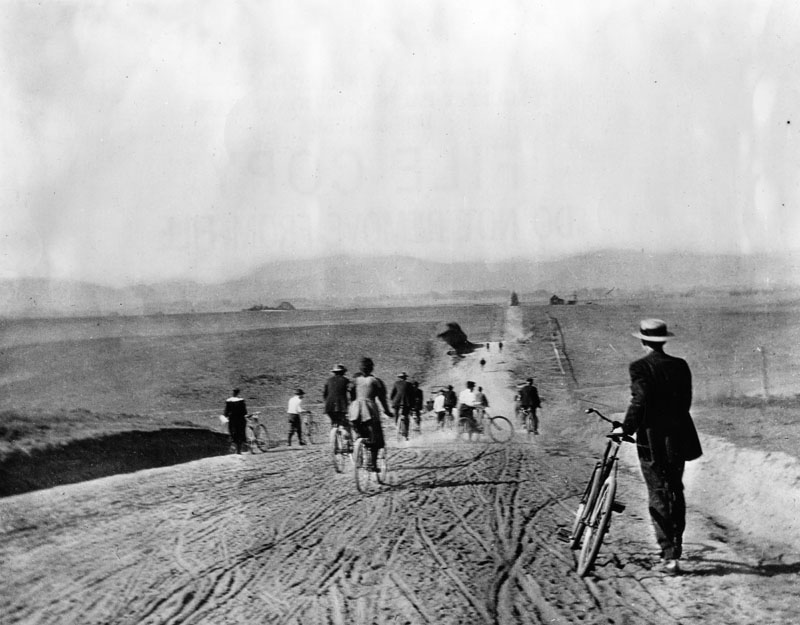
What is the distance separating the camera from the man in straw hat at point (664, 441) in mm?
4008

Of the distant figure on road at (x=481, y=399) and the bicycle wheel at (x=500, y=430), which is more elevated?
the distant figure on road at (x=481, y=399)

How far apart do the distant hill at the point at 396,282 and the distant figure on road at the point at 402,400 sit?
1722mm

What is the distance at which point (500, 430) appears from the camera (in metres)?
6.92

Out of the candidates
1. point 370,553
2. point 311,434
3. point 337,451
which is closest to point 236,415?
point 311,434

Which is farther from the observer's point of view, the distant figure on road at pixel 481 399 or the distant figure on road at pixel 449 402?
the distant figure on road at pixel 449 402

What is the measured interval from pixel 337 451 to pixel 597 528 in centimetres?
316

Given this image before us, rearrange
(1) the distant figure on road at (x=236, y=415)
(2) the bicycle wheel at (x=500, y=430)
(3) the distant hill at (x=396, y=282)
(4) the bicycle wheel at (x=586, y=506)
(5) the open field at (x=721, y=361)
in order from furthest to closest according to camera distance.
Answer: (2) the bicycle wheel at (x=500, y=430)
(1) the distant figure on road at (x=236, y=415)
(3) the distant hill at (x=396, y=282)
(5) the open field at (x=721, y=361)
(4) the bicycle wheel at (x=586, y=506)

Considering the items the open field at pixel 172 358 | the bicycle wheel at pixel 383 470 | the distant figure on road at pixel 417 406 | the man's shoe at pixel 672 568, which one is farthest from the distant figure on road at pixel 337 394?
the man's shoe at pixel 672 568

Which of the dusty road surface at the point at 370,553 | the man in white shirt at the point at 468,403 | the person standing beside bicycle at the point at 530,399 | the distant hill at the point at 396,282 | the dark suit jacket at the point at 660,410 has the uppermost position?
the distant hill at the point at 396,282

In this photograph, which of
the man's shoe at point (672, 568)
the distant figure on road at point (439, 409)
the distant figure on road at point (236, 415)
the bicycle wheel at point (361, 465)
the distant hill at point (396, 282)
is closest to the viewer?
the man's shoe at point (672, 568)

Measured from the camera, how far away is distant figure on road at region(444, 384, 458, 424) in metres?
7.88

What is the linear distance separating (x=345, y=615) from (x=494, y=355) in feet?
11.0

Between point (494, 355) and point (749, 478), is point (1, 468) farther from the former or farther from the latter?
point (749, 478)

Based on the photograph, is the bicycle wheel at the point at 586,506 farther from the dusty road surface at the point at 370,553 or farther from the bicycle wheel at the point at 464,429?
the bicycle wheel at the point at 464,429
